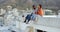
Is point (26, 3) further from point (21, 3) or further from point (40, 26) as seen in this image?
point (40, 26)

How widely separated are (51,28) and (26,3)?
2.24 ft

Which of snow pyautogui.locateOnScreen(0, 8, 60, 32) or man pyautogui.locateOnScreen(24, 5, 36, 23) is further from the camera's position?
man pyautogui.locateOnScreen(24, 5, 36, 23)

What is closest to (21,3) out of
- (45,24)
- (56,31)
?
(45,24)

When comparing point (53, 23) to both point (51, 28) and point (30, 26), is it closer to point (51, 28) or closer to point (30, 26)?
point (51, 28)

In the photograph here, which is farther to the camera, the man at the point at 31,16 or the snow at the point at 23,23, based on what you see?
the man at the point at 31,16

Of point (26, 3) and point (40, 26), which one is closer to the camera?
point (40, 26)

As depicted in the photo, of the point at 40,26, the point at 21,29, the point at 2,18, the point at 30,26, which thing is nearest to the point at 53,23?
the point at 40,26

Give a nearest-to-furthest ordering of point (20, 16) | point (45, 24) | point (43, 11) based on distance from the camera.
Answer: point (45, 24) → point (43, 11) → point (20, 16)

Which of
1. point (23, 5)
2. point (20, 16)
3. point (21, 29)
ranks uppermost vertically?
point (23, 5)

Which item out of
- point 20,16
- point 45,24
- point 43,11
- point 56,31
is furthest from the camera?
point 20,16

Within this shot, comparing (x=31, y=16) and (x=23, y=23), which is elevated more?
(x=31, y=16)

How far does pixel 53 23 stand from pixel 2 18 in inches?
35.5

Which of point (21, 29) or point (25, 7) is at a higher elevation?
point (25, 7)

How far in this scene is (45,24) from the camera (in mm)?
2312
